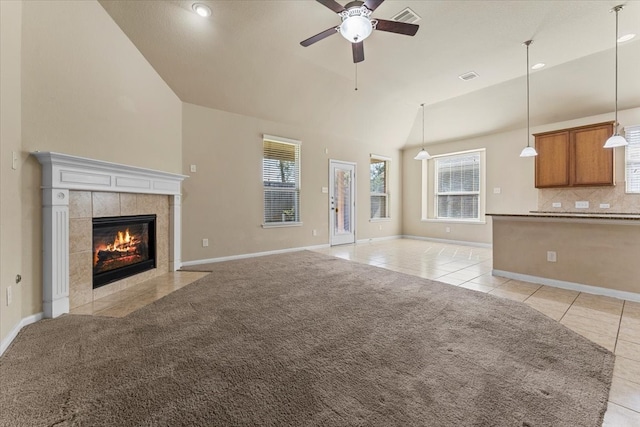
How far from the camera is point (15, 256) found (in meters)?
2.10

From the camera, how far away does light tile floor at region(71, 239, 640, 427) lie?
5.05 feet

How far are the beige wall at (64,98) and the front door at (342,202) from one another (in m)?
4.17

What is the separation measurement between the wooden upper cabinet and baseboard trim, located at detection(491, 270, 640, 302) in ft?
8.53

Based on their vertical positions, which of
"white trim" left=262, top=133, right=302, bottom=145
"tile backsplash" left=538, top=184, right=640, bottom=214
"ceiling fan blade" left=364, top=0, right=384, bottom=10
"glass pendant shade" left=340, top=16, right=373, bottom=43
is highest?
"ceiling fan blade" left=364, top=0, right=384, bottom=10

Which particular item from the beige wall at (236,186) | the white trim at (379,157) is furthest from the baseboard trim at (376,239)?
the white trim at (379,157)

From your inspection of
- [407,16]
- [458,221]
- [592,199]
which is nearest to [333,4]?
[407,16]

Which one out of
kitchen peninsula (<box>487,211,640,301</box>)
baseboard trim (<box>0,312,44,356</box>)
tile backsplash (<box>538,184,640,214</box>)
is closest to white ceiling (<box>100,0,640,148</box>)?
tile backsplash (<box>538,184,640,214</box>)

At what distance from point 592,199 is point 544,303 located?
372cm

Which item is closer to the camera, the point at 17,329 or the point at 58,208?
the point at 17,329

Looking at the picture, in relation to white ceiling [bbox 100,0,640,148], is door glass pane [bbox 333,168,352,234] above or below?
below

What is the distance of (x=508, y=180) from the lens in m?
6.16

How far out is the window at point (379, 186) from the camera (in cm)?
777

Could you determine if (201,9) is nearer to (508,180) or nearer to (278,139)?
(278,139)

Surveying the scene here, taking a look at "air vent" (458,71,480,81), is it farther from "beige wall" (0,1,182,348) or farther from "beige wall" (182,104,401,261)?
"beige wall" (0,1,182,348)
